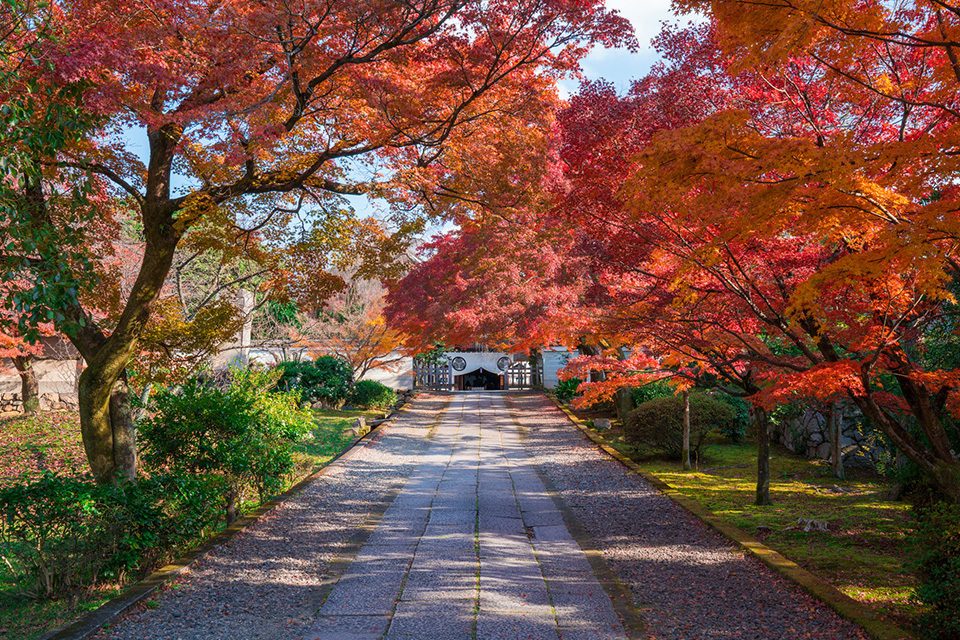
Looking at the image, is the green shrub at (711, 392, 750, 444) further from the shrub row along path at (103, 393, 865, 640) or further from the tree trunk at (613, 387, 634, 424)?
the shrub row along path at (103, 393, 865, 640)

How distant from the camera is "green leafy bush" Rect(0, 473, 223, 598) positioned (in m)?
4.80

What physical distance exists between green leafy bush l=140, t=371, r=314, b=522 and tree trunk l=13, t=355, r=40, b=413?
1214 cm

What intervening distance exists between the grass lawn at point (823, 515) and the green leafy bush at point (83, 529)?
5200 millimetres

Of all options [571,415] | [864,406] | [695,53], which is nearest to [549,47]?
[695,53]

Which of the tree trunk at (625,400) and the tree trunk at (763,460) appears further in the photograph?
the tree trunk at (625,400)

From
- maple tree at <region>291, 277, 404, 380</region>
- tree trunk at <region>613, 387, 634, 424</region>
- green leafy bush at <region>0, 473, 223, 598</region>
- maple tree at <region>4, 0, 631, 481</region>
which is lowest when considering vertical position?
green leafy bush at <region>0, 473, 223, 598</region>

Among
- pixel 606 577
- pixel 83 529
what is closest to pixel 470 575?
pixel 606 577

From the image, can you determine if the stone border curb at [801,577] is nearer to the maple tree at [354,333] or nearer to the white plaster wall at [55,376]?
the maple tree at [354,333]

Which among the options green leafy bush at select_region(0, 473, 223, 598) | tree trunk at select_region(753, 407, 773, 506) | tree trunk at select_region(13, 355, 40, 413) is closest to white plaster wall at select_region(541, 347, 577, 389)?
tree trunk at select_region(13, 355, 40, 413)

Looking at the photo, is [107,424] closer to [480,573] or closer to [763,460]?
[480,573]

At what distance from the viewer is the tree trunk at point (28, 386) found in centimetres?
1659

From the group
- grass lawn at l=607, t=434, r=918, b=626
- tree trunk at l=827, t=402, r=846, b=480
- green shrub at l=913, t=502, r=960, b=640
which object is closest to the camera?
green shrub at l=913, t=502, r=960, b=640

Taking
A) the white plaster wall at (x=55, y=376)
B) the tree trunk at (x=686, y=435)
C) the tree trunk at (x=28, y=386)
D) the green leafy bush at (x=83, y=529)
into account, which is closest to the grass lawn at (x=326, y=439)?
the green leafy bush at (x=83, y=529)

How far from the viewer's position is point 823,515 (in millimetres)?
7270
